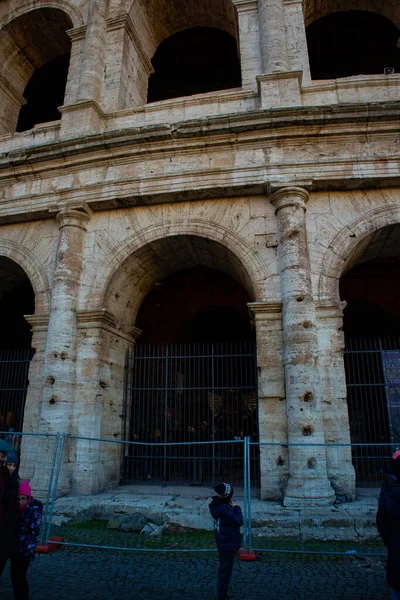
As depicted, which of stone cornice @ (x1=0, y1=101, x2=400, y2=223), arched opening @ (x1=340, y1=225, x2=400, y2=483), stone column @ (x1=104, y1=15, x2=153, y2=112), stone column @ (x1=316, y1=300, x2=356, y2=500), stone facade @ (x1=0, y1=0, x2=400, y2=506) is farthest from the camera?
stone column @ (x1=104, y1=15, x2=153, y2=112)

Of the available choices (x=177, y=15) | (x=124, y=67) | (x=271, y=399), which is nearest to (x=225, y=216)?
(x=271, y=399)

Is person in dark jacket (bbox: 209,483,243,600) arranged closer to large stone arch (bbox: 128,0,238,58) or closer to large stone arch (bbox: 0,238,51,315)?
large stone arch (bbox: 0,238,51,315)

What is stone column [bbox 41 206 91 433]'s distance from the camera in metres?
6.46

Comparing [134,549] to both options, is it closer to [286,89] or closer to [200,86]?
[286,89]

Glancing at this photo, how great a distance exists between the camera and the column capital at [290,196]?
6.65 metres

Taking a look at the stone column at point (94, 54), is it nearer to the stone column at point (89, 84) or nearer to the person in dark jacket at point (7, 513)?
the stone column at point (89, 84)

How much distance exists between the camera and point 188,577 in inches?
156

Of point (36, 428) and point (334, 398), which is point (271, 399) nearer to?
point (334, 398)

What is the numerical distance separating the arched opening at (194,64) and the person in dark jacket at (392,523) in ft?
38.9

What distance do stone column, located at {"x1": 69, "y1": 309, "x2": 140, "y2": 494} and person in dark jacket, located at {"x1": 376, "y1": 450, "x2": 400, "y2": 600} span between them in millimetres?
4565

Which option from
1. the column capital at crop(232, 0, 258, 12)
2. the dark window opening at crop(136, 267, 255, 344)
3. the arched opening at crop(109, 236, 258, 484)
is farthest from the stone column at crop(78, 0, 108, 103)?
the dark window opening at crop(136, 267, 255, 344)

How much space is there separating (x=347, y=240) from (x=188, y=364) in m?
5.88

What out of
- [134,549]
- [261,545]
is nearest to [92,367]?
[134,549]

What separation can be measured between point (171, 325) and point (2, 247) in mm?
4849
